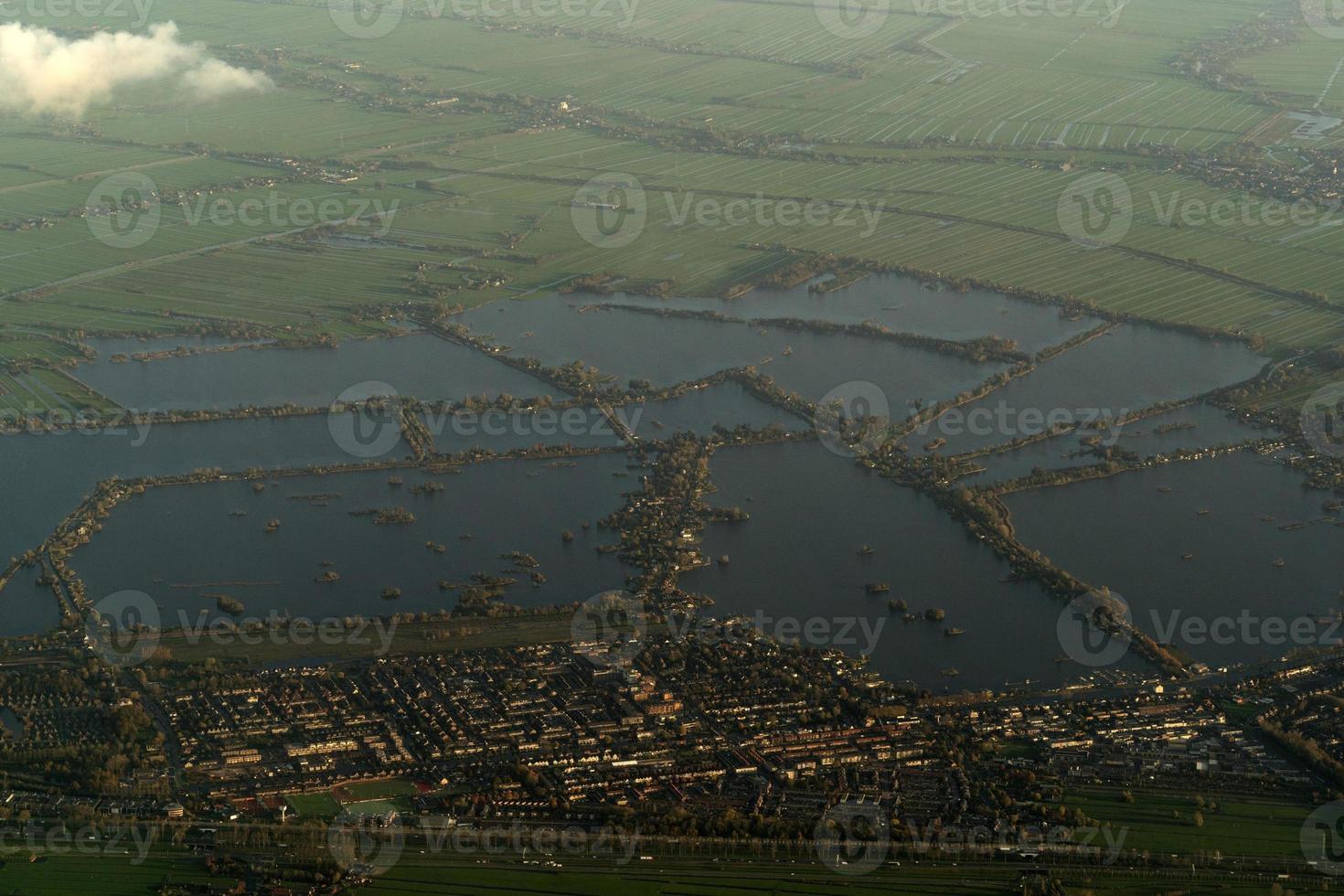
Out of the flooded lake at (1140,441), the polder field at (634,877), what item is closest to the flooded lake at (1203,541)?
the flooded lake at (1140,441)

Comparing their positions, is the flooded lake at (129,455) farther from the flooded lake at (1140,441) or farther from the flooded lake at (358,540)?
the flooded lake at (1140,441)

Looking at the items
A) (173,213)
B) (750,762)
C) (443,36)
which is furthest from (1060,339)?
(443,36)

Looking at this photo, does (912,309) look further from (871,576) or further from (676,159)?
(676,159)

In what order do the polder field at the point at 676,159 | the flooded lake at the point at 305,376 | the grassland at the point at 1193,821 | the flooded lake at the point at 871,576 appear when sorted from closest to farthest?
1. the grassland at the point at 1193,821
2. the flooded lake at the point at 871,576
3. the flooded lake at the point at 305,376
4. the polder field at the point at 676,159

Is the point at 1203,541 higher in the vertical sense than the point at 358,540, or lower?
higher

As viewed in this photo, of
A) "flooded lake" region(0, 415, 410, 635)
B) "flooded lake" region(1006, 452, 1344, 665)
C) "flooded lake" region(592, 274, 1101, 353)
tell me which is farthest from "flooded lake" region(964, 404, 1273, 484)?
"flooded lake" region(0, 415, 410, 635)

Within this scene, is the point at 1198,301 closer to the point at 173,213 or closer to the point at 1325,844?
the point at 1325,844

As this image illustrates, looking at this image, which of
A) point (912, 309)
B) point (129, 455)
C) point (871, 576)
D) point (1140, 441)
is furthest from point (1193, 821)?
point (129, 455)
